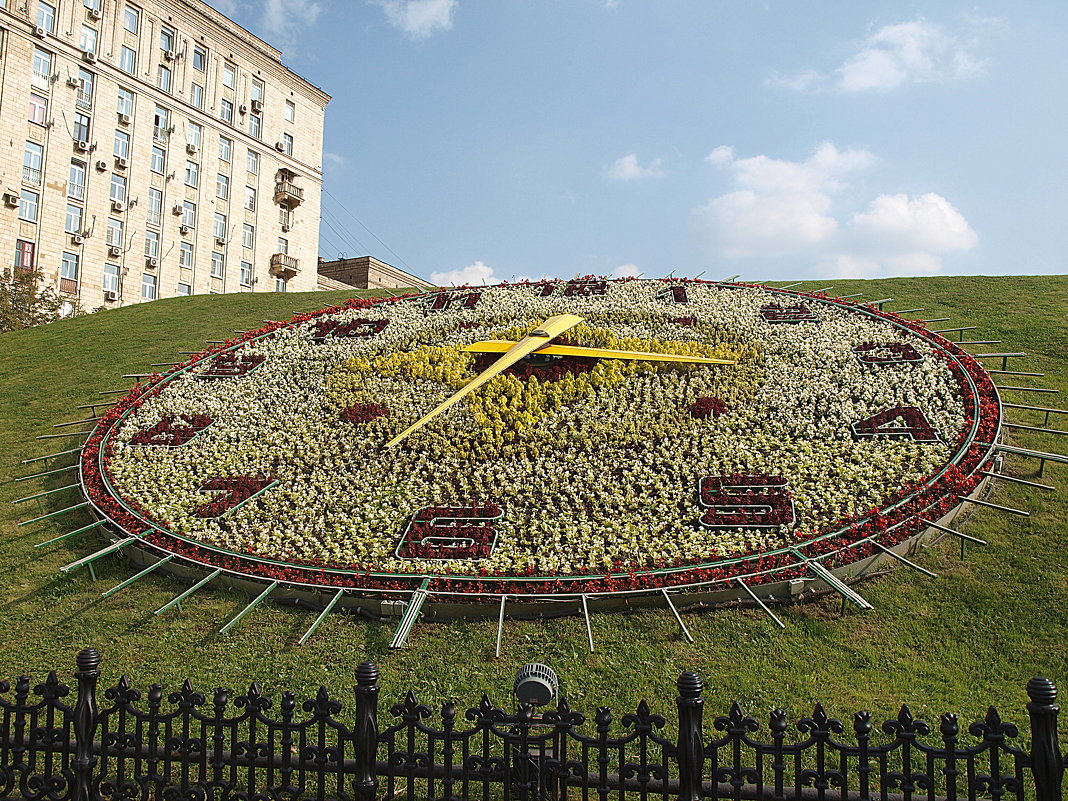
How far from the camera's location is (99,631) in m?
6.32

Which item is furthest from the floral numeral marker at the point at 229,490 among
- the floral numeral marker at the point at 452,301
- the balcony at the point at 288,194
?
the balcony at the point at 288,194

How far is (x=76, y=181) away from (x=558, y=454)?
29.0 meters

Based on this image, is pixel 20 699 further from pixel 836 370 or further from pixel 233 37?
pixel 233 37

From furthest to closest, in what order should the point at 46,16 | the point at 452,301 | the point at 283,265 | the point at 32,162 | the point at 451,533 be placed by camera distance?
1. the point at 283,265
2. the point at 46,16
3. the point at 32,162
4. the point at 452,301
5. the point at 451,533

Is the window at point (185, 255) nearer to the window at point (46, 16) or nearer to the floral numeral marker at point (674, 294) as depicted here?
the window at point (46, 16)

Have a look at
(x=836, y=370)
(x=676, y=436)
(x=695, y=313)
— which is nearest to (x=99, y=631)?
(x=676, y=436)

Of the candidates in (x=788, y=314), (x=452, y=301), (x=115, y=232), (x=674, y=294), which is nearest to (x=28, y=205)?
(x=115, y=232)

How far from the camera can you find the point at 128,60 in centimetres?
3269

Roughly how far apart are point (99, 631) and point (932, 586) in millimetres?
6312

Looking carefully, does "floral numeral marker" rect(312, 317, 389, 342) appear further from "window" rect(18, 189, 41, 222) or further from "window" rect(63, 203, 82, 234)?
"window" rect(63, 203, 82, 234)

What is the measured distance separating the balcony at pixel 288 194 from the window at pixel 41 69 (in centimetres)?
1070

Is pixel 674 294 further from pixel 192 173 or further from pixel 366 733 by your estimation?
pixel 192 173

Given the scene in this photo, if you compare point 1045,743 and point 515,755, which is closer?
point 1045,743

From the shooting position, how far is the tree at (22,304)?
20.9m
